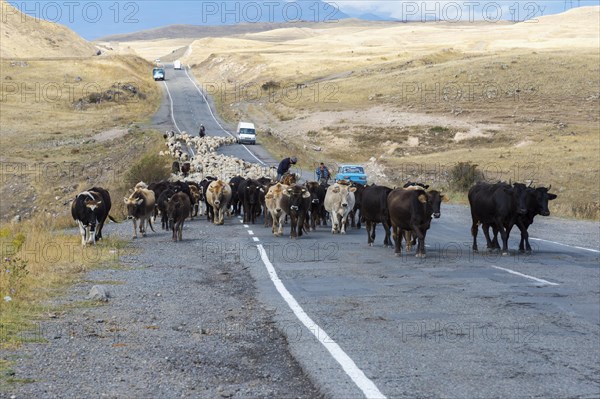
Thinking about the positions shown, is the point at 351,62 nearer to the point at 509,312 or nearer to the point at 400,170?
the point at 400,170

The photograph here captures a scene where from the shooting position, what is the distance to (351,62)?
124m

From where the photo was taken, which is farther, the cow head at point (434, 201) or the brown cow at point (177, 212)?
the brown cow at point (177, 212)

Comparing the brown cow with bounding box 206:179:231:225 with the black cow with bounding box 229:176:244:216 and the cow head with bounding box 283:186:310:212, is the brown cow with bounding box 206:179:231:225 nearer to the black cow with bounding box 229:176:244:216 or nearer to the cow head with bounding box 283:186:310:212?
the black cow with bounding box 229:176:244:216

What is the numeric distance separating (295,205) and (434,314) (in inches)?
461

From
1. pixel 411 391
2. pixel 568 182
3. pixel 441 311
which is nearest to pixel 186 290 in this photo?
pixel 441 311

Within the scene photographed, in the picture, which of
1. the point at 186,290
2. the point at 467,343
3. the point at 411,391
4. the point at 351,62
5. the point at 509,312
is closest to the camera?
the point at 411,391

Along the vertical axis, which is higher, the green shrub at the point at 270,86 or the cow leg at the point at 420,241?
the green shrub at the point at 270,86

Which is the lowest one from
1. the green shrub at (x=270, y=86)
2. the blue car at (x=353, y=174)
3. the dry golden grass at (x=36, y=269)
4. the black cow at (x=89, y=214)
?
the dry golden grass at (x=36, y=269)

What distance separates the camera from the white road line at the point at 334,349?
7.55 metres

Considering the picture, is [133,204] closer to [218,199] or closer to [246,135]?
[218,199]

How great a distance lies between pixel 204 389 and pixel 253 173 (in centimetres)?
3136

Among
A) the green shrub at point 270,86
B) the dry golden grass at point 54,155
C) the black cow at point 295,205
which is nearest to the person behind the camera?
the dry golden grass at point 54,155

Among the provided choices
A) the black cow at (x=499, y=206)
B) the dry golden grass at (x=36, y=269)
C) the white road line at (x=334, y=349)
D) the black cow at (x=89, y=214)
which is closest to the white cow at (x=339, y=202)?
the black cow at (x=499, y=206)

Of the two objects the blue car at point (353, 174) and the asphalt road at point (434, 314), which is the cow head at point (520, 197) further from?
the blue car at point (353, 174)
